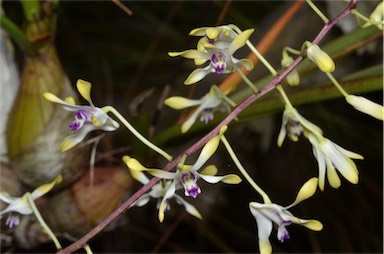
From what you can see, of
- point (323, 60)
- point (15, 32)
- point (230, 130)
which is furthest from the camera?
point (230, 130)

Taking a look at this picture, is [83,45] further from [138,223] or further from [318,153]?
[318,153]

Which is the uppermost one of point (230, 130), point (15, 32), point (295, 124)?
point (295, 124)

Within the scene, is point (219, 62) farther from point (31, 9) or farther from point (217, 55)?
point (31, 9)

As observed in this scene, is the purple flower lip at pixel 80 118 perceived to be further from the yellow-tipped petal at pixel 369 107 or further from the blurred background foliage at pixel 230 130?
the blurred background foliage at pixel 230 130

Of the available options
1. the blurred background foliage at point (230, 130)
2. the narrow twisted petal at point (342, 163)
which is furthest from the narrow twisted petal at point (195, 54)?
the blurred background foliage at point (230, 130)

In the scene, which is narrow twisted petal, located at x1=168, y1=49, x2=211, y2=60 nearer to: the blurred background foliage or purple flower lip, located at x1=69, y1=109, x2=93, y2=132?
purple flower lip, located at x1=69, y1=109, x2=93, y2=132

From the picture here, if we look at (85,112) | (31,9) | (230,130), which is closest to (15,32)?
(31,9)
